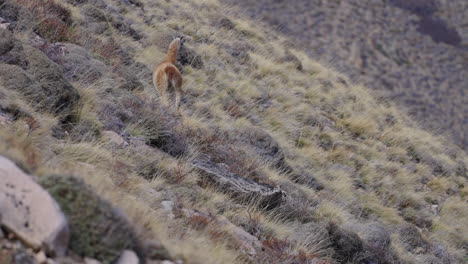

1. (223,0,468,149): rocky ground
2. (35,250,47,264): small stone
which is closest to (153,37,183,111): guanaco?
(35,250,47,264): small stone

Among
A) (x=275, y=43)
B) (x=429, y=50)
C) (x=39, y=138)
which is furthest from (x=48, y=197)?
(x=429, y=50)

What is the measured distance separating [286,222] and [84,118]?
2.32m

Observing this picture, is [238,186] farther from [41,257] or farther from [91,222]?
[41,257]

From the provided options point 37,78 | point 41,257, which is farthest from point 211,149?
point 41,257

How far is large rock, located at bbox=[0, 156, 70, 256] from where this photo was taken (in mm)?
2633

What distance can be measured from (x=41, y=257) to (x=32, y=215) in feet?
0.72

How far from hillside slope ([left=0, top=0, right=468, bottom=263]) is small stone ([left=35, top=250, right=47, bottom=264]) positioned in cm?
20

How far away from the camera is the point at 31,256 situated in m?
2.57

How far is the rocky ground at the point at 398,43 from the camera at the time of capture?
22.7m

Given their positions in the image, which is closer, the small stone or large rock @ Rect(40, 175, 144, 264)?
the small stone

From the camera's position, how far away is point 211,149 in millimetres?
7133

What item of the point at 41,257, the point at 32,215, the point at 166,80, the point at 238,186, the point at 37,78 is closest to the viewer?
the point at 41,257

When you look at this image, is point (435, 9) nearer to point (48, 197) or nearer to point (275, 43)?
point (275, 43)

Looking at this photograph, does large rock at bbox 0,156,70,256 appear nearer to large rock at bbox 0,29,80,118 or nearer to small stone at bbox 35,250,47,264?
small stone at bbox 35,250,47,264
